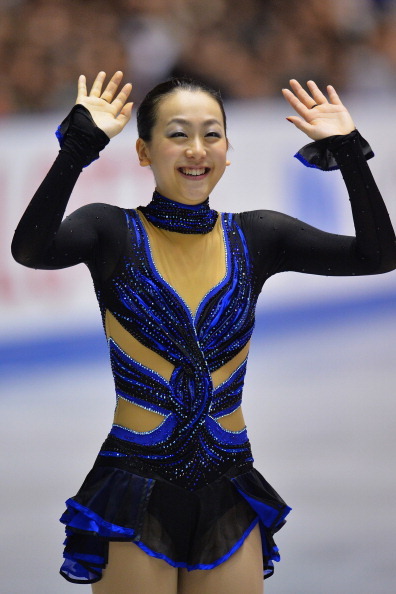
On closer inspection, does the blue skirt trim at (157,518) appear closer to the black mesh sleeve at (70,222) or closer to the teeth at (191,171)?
the black mesh sleeve at (70,222)

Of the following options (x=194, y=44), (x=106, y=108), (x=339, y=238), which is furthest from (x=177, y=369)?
(x=194, y=44)

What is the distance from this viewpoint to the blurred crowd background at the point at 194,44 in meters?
5.13

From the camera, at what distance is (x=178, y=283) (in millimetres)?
2422

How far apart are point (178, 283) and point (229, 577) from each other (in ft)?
2.09

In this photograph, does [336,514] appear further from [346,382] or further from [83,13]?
[83,13]

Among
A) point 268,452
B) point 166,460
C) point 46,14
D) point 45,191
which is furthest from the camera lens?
point 46,14

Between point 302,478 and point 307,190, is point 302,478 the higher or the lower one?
the lower one

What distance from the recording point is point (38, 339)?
463 centimetres

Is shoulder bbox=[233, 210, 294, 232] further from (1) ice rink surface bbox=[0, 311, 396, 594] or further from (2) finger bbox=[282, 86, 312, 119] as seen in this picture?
(1) ice rink surface bbox=[0, 311, 396, 594]

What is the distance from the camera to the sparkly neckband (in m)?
2.48

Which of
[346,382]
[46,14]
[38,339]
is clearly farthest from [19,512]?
[46,14]

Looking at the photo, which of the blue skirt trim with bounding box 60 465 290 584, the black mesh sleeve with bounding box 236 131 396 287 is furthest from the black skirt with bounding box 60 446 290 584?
the black mesh sleeve with bounding box 236 131 396 287

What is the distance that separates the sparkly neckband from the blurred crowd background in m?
2.67

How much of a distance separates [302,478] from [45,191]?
2.19 metres
